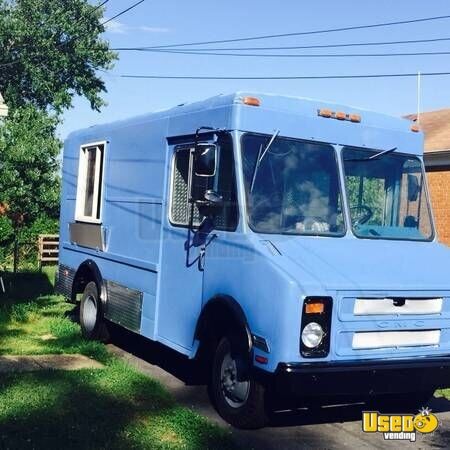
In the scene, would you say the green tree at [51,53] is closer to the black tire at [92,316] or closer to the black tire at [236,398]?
the black tire at [92,316]

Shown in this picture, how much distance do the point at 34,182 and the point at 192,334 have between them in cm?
1146

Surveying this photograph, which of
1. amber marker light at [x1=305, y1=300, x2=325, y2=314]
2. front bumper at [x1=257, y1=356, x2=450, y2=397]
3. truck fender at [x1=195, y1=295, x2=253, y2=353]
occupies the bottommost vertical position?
front bumper at [x1=257, y1=356, x2=450, y2=397]

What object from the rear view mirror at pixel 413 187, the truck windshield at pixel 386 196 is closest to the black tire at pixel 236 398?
the truck windshield at pixel 386 196

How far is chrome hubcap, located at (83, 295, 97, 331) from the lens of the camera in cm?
873

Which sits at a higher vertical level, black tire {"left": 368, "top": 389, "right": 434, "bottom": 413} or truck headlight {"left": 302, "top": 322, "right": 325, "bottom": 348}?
truck headlight {"left": 302, "top": 322, "right": 325, "bottom": 348}

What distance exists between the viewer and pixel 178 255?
671cm

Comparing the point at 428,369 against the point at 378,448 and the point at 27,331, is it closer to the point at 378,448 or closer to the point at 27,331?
the point at 378,448

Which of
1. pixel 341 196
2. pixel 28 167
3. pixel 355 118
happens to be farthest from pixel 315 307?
pixel 28 167

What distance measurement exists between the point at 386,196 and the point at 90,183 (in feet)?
14.3

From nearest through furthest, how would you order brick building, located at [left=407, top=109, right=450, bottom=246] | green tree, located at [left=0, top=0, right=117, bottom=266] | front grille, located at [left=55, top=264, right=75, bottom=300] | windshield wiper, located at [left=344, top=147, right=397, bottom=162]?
windshield wiper, located at [left=344, top=147, right=397, bottom=162]
front grille, located at [left=55, top=264, right=75, bottom=300]
brick building, located at [left=407, top=109, right=450, bottom=246]
green tree, located at [left=0, top=0, right=117, bottom=266]

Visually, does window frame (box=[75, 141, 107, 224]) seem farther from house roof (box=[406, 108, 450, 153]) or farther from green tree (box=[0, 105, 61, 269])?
house roof (box=[406, 108, 450, 153])

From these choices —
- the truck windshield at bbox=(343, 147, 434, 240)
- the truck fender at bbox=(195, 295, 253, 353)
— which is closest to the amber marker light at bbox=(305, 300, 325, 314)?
the truck fender at bbox=(195, 295, 253, 353)

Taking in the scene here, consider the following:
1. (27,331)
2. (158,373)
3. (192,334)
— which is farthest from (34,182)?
(192,334)

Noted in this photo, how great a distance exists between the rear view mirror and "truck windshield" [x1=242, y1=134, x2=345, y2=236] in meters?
0.96
